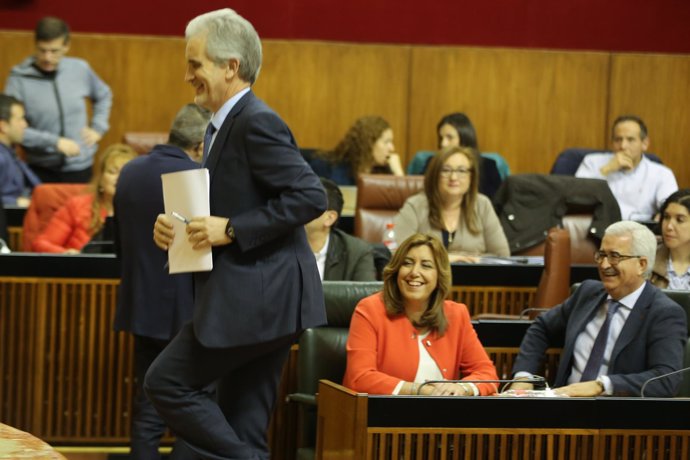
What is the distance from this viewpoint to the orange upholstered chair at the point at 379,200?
21.7 ft

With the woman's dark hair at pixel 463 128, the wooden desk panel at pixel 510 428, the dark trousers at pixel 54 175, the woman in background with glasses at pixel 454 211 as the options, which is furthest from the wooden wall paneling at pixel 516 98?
the wooden desk panel at pixel 510 428

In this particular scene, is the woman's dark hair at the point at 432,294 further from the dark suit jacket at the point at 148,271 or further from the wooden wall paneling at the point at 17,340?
the wooden wall paneling at the point at 17,340

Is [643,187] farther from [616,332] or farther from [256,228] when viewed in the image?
[256,228]

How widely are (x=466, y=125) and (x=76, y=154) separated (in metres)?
2.44

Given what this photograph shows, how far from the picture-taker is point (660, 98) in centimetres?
936

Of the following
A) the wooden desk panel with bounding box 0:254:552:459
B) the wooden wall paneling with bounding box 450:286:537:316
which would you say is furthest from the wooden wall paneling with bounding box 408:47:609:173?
the wooden desk panel with bounding box 0:254:552:459

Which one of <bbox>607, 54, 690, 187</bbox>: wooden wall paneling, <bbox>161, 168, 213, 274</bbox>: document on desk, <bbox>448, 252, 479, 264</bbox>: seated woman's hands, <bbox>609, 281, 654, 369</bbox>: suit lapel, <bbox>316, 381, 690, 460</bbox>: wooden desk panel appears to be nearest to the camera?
<bbox>161, 168, 213, 274</bbox>: document on desk

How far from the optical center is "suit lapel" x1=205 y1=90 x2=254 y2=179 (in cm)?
300

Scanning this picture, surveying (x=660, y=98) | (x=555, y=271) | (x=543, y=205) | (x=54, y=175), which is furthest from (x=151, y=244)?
(x=660, y=98)

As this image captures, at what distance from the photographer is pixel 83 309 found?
5.22 metres

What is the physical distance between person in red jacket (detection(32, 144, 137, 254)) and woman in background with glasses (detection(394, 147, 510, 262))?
4.51 feet

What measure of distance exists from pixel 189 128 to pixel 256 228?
158cm

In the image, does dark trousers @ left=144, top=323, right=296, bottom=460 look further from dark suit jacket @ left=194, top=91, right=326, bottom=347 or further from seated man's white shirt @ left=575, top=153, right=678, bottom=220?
seated man's white shirt @ left=575, top=153, right=678, bottom=220

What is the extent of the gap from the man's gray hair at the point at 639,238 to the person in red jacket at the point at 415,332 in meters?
0.61
